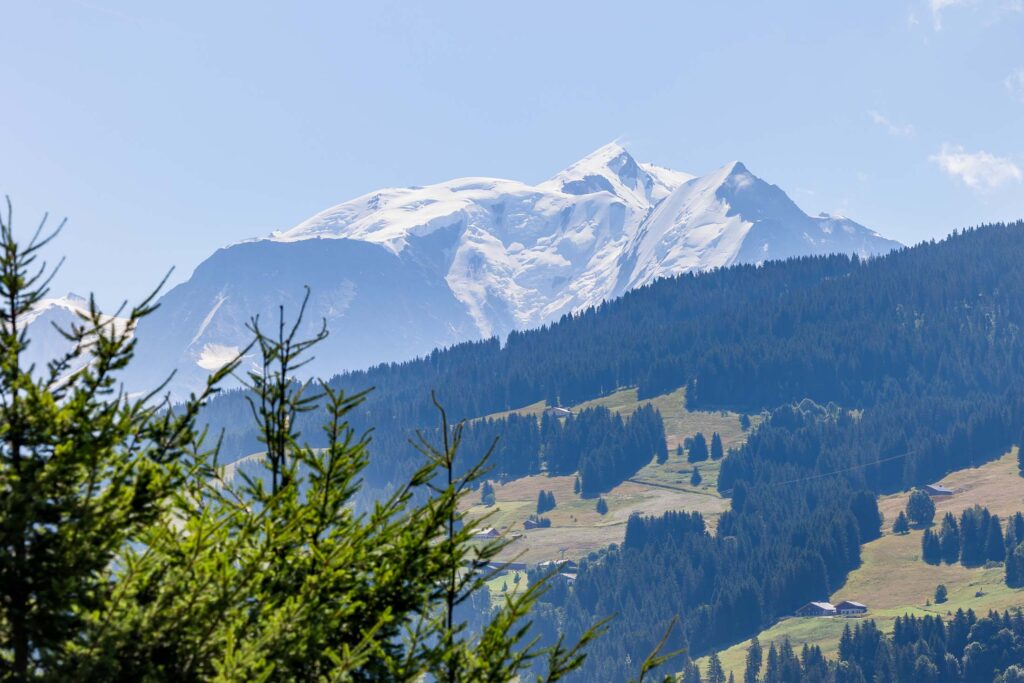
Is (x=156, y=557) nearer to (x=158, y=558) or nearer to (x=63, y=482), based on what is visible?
(x=158, y=558)

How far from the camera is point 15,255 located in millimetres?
13938

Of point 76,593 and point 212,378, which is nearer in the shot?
point 76,593

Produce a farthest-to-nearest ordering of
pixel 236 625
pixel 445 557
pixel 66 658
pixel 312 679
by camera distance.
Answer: pixel 445 557, pixel 312 679, pixel 236 625, pixel 66 658

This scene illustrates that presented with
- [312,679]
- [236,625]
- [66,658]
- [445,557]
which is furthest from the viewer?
[445,557]

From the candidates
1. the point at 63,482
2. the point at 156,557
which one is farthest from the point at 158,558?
the point at 63,482

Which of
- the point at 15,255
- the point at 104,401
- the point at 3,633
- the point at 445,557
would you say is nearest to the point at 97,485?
the point at 104,401

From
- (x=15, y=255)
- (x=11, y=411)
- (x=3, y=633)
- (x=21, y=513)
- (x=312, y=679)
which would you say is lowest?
(x=312, y=679)

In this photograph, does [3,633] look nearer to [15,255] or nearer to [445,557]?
[15,255]

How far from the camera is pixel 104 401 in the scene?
13.9 meters

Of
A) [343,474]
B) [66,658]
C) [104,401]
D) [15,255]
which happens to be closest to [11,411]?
[104,401]

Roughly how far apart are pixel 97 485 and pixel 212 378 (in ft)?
5.72

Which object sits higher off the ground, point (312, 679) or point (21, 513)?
A: point (21, 513)

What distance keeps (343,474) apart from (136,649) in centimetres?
411

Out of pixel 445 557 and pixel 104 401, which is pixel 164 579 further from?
pixel 445 557
